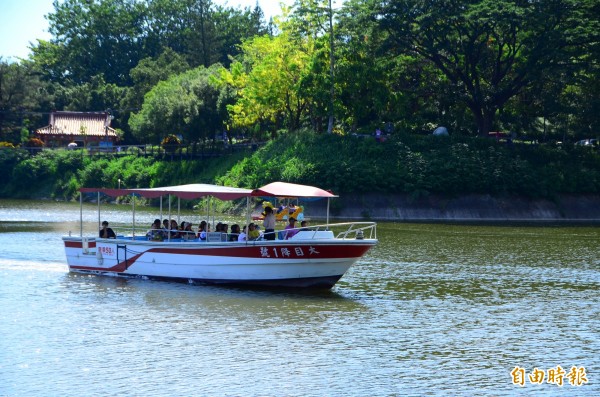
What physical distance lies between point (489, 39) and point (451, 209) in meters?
16.2

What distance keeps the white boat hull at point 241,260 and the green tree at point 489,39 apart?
3916 centimetres

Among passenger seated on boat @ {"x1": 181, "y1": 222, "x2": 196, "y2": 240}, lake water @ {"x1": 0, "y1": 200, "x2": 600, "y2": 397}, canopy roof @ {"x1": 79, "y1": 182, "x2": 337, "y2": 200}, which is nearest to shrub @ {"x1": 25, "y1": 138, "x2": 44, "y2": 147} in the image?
lake water @ {"x1": 0, "y1": 200, "x2": 600, "y2": 397}

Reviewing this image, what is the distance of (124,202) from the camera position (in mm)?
80875

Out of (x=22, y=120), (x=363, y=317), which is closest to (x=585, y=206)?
(x=363, y=317)

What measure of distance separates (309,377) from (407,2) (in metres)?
52.5

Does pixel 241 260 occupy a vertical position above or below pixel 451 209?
below

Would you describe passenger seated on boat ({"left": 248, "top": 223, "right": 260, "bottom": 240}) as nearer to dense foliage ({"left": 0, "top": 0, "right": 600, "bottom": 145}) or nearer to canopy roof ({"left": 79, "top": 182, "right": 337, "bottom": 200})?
canopy roof ({"left": 79, "top": 182, "right": 337, "bottom": 200})

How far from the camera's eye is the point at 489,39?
72.8 m

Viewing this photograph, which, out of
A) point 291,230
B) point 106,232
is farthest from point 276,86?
point 291,230

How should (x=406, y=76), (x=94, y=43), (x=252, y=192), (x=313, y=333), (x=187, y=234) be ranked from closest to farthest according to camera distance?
(x=313, y=333), (x=252, y=192), (x=187, y=234), (x=406, y=76), (x=94, y=43)

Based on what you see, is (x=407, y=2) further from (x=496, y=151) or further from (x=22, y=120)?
(x=22, y=120)

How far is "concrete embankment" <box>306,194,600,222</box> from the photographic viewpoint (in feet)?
210

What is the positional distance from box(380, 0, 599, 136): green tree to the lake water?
1197 inches

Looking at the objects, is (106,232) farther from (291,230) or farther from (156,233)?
(291,230)
